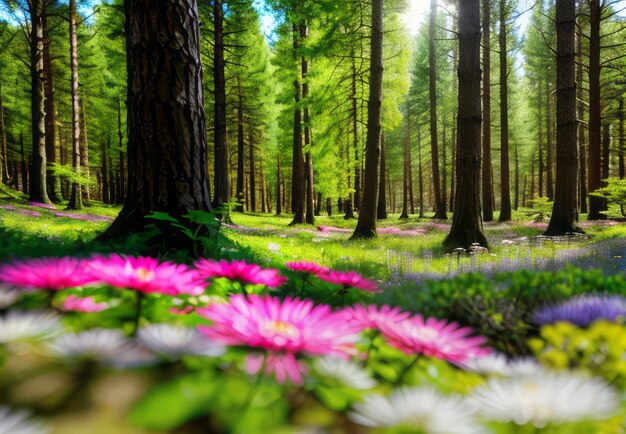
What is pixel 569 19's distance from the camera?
885 cm

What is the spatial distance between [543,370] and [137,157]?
301cm

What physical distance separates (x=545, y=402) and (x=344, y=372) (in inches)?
12.5

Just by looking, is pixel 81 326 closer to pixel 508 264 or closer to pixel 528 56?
pixel 508 264

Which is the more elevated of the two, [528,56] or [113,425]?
[528,56]

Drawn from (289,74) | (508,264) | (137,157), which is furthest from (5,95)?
(508,264)

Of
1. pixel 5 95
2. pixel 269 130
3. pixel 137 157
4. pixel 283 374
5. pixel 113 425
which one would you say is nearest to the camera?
pixel 113 425

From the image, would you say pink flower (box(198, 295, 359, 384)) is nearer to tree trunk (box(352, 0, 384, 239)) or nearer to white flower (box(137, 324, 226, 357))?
white flower (box(137, 324, 226, 357))

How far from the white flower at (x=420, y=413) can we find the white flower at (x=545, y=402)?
0.04m

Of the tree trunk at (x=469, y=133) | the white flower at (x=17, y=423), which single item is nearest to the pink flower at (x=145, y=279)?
the white flower at (x=17, y=423)

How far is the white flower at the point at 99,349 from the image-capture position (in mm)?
594

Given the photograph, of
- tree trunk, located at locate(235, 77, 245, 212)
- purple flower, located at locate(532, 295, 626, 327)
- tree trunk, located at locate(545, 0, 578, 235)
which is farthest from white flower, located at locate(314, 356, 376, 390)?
tree trunk, located at locate(235, 77, 245, 212)

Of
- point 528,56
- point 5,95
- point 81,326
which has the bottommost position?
point 81,326

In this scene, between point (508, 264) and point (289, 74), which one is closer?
point (508, 264)

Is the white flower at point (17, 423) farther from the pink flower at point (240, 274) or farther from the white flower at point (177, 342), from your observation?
the pink flower at point (240, 274)
